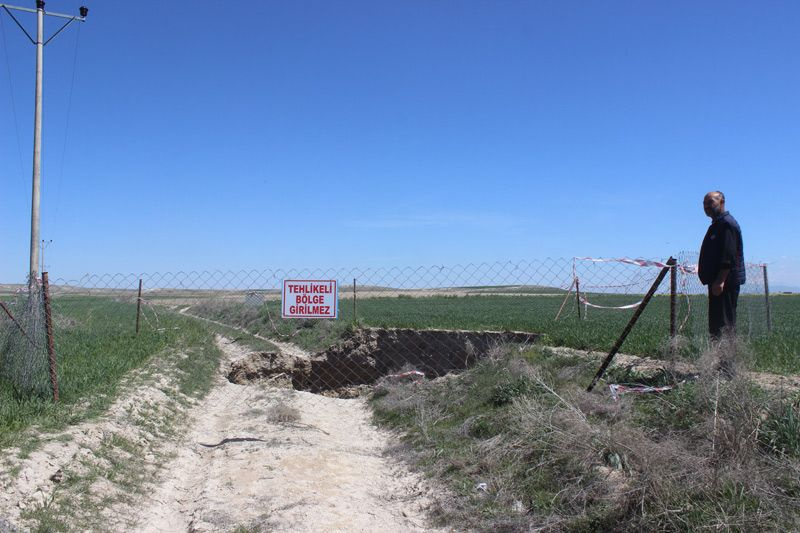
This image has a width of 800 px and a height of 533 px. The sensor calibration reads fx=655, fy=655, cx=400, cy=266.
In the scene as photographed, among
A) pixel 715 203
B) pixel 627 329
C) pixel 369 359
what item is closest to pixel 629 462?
pixel 627 329

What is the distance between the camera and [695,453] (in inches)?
201

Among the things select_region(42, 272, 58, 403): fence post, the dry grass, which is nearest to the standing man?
the dry grass

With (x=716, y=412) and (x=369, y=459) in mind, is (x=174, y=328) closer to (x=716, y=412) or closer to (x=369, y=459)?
(x=369, y=459)

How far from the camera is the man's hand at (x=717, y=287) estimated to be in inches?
274

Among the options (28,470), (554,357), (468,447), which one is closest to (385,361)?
(554,357)

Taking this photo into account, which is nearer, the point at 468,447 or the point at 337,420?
the point at 468,447

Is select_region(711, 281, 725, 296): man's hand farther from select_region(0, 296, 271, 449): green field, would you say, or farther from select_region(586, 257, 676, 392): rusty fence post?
select_region(0, 296, 271, 449): green field

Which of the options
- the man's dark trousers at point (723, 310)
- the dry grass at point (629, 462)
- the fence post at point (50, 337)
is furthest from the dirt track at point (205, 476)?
the man's dark trousers at point (723, 310)

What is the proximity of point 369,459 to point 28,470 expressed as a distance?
12.7 feet

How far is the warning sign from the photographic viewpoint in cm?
1403

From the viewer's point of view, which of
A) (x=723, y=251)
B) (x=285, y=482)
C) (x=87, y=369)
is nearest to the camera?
(x=285, y=482)

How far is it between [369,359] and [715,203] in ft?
37.2

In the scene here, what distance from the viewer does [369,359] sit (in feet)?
56.4

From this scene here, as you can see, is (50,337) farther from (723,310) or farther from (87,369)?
(723,310)
